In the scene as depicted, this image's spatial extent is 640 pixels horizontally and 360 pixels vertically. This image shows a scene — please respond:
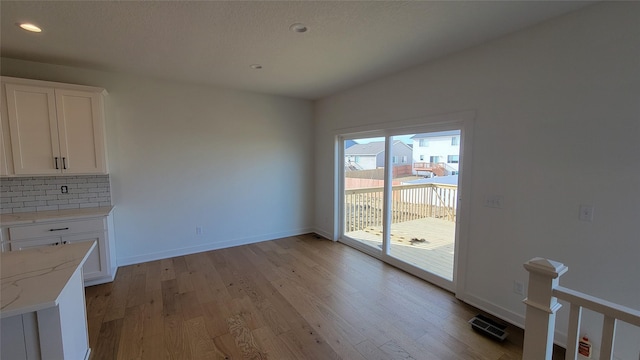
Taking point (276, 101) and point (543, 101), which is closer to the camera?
point (543, 101)

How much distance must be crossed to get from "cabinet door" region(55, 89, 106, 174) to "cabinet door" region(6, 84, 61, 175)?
0.06m

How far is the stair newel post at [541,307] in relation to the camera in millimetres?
1223

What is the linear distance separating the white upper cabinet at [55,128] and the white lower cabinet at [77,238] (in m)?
0.60

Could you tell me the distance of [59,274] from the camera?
1.43 meters

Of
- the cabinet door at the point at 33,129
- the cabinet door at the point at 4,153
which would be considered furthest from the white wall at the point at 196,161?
the cabinet door at the point at 4,153

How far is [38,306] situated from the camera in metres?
1.16

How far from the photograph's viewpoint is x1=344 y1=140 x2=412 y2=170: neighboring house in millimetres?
3616

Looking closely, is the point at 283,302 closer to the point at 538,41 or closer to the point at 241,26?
the point at 241,26

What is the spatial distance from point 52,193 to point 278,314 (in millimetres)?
3129

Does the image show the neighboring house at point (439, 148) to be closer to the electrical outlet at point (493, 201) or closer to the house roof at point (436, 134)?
the house roof at point (436, 134)

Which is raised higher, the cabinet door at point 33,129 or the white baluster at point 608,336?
the cabinet door at point 33,129

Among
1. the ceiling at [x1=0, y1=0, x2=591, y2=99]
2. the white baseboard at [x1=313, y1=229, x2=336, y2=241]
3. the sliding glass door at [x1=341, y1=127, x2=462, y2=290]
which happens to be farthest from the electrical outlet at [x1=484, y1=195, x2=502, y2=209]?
the white baseboard at [x1=313, y1=229, x2=336, y2=241]

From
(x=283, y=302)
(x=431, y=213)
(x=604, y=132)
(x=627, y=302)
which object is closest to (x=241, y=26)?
(x=283, y=302)

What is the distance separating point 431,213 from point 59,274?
3.68m
